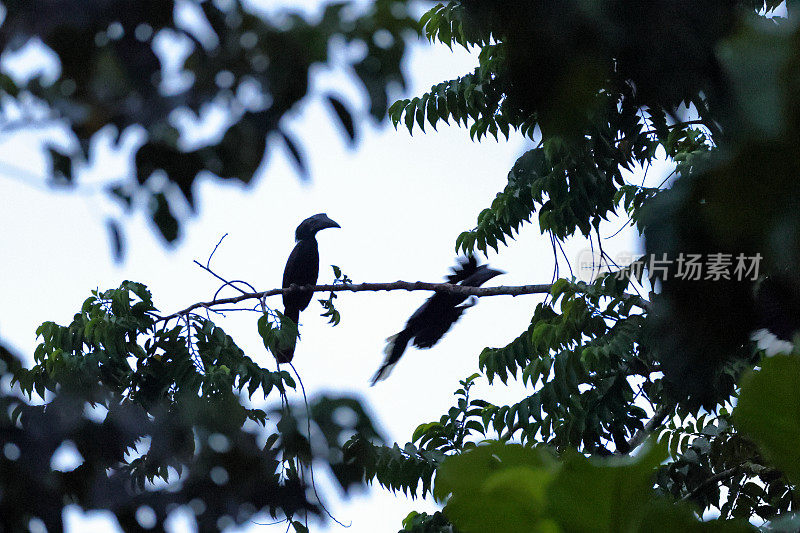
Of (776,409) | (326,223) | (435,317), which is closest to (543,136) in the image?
(776,409)

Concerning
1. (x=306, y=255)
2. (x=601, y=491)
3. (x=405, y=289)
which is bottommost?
(x=601, y=491)

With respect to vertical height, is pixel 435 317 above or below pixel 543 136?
above

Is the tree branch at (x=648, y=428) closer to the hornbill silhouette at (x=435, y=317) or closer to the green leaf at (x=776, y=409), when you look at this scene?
the hornbill silhouette at (x=435, y=317)

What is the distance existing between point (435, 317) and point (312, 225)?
9.17 ft

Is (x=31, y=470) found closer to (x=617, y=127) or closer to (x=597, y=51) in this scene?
(x=597, y=51)

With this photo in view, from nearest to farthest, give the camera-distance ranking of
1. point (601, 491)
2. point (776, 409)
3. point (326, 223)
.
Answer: point (601, 491) < point (776, 409) < point (326, 223)

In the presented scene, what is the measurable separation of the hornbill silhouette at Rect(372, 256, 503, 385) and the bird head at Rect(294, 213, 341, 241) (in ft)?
8.24

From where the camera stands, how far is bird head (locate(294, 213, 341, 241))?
23.1ft

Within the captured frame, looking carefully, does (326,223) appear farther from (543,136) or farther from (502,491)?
(502,491)

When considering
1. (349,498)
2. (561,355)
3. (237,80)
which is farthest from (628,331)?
(237,80)

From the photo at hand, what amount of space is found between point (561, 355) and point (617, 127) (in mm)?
972

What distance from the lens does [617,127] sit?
347cm

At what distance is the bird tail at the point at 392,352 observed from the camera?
4621 millimetres

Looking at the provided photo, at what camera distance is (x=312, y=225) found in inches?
280
